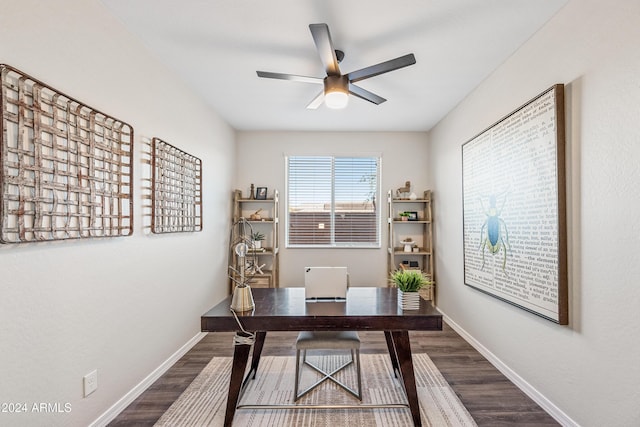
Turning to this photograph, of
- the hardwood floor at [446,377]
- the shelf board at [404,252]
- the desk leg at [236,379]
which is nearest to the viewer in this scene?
the desk leg at [236,379]

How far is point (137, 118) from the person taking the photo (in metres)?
2.29

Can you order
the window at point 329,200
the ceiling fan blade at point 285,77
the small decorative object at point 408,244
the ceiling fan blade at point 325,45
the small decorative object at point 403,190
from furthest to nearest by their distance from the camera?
1. the window at point 329,200
2. the small decorative object at point 403,190
3. the small decorative object at point 408,244
4. the ceiling fan blade at point 285,77
5. the ceiling fan blade at point 325,45

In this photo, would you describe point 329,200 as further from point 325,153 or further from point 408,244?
point 408,244

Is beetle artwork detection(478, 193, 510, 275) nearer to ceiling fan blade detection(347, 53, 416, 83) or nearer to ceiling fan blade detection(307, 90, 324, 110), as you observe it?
ceiling fan blade detection(347, 53, 416, 83)

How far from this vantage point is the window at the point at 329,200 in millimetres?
4711

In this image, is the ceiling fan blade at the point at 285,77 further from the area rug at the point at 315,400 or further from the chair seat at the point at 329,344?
the area rug at the point at 315,400

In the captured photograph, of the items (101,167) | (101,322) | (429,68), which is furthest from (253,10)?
(101,322)

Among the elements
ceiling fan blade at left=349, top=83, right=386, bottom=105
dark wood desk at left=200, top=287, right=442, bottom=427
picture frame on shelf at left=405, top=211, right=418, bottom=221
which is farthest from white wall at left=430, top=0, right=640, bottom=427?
picture frame on shelf at left=405, top=211, right=418, bottom=221


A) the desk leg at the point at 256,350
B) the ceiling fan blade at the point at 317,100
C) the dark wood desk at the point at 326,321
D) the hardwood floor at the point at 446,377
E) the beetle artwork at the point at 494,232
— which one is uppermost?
the ceiling fan blade at the point at 317,100

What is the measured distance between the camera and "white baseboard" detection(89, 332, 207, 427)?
6.37ft

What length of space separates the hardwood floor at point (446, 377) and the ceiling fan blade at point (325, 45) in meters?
2.43

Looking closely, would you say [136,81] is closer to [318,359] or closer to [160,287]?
[160,287]

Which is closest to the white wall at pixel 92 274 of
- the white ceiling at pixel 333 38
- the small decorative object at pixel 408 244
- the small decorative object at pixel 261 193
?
the white ceiling at pixel 333 38

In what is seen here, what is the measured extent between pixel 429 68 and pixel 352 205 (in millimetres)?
2354
